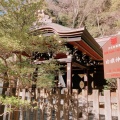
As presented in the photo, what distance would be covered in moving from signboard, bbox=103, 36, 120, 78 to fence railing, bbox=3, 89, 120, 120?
22.1 inches

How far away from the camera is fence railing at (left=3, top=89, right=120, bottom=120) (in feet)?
9.30

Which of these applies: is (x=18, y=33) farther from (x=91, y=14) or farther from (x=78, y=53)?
(x=91, y=14)

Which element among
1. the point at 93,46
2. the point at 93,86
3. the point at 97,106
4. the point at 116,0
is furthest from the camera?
the point at 116,0

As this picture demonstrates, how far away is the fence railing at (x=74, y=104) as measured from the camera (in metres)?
2.84

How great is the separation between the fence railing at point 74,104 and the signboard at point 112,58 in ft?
1.84

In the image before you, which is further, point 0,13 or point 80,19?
point 80,19

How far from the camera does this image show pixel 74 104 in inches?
127

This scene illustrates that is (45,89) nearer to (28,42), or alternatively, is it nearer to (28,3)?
(28,42)

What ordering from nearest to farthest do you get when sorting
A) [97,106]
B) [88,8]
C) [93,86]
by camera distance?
[97,106] < [93,86] < [88,8]

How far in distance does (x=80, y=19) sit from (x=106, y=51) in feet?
73.8

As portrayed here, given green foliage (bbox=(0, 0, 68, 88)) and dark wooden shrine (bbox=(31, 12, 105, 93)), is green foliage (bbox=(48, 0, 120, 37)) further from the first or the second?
green foliage (bbox=(0, 0, 68, 88))

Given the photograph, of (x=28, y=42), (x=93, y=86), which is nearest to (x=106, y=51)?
(x=28, y=42)

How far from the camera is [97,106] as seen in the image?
295 cm

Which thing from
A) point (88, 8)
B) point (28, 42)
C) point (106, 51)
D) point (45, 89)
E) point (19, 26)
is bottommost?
point (45, 89)
